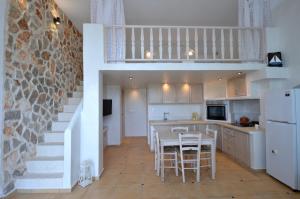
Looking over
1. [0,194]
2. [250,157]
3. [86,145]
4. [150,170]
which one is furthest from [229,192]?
[0,194]

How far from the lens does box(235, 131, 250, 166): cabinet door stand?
13.0 feet

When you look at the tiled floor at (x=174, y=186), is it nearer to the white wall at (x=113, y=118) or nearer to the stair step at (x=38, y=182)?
the stair step at (x=38, y=182)

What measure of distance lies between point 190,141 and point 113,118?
3.81 m

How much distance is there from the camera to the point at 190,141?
11.3ft

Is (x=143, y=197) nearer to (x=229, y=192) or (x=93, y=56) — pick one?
(x=229, y=192)

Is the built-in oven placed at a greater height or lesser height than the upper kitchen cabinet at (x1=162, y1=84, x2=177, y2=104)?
lesser

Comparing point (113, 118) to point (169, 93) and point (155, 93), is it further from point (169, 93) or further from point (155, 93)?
point (169, 93)

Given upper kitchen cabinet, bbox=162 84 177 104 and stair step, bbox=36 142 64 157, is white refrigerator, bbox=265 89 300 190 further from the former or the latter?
stair step, bbox=36 142 64 157

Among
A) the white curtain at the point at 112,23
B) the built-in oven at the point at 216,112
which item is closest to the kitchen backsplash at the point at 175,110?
the built-in oven at the point at 216,112

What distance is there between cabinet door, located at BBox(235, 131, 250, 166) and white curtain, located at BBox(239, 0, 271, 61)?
5.44ft

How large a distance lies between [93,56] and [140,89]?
4.65 meters

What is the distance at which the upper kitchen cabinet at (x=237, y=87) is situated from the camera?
4750 mm

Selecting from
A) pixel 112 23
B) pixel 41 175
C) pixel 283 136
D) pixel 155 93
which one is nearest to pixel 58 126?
pixel 41 175

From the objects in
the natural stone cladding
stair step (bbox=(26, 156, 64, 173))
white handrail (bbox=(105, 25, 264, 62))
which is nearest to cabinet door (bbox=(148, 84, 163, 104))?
white handrail (bbox=(105, 25, 264, 62))
